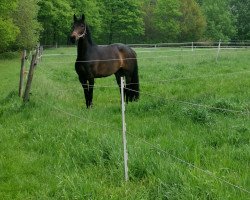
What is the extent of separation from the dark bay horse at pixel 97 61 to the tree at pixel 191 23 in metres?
63.1

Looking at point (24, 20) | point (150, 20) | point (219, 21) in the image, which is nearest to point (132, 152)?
point (24, 20)

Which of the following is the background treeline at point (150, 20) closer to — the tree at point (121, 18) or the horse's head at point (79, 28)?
the tree at point (121, 18)

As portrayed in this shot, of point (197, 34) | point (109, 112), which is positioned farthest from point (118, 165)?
point (197, 34)

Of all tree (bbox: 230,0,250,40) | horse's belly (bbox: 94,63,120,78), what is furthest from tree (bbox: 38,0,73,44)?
horse's belly (bbox: 94,63,120,78)

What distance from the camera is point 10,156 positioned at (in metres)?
6.71

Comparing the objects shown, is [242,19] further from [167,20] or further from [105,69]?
[105,69]

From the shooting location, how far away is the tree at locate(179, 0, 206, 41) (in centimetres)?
7350

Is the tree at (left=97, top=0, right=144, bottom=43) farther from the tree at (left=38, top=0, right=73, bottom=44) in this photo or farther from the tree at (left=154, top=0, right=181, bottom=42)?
the tree at (left=38, top=0, right=73, bottom=44)

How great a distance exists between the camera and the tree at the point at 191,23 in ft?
241

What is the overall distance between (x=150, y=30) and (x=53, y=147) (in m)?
72.8

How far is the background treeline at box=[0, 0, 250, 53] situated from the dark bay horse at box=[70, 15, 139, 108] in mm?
46934

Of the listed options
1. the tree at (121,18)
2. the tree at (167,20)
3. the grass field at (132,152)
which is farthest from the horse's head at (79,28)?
the tree at (167,20)

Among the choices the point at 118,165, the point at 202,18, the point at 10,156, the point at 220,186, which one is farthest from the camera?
the point at 202,18

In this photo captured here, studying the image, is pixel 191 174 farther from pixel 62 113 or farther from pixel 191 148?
pixel 62 113
